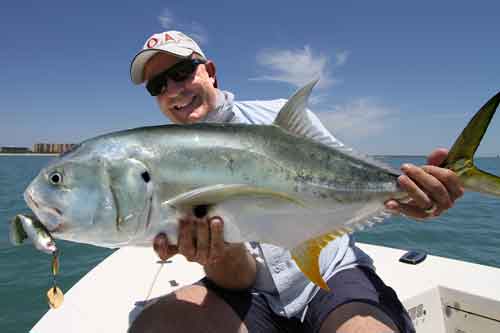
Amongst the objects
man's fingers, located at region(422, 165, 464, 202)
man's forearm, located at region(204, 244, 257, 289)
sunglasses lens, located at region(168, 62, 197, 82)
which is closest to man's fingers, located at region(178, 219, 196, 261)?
man's forearm, located at region(204, 244, 257, 289)

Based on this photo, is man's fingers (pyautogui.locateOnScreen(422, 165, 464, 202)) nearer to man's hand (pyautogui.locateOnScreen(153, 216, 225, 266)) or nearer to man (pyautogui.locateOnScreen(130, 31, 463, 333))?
man (pyautogui.locateOnScreen(130, 31, 463, 333))

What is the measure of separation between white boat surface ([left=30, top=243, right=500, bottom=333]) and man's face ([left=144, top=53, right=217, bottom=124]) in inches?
67.2

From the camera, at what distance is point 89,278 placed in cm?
358

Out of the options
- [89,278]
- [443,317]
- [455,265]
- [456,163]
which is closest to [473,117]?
[456,163]

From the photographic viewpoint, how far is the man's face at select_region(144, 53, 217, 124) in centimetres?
290

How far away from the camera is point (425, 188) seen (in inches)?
77.4

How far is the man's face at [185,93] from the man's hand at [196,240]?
1.36 m

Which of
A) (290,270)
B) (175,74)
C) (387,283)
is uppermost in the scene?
(175,74)

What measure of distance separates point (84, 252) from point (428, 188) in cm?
784

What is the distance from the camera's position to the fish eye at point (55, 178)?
5.14ft

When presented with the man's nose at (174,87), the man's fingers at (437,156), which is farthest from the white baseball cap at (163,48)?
the man's fingers at (437,156)

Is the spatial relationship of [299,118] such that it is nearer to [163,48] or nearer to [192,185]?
[192,185]

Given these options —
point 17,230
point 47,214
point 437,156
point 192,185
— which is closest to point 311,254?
point 192,185

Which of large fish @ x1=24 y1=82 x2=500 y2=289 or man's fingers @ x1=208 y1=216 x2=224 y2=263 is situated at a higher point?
large fish @ x1=24 y1=82 x2=500 y2=289
